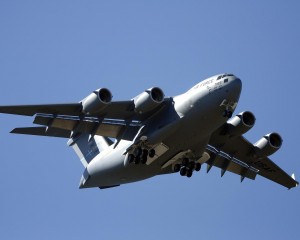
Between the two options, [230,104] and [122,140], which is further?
[122,140]

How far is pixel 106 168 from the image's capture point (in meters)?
29.8

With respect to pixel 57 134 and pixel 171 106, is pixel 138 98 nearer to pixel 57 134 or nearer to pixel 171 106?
pixel 171 106

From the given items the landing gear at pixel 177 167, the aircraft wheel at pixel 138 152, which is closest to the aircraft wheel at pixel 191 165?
the landing gear at pixel 177 167

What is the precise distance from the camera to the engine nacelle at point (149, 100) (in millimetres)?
26281

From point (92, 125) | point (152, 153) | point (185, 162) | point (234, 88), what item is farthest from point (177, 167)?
point (234, 88)

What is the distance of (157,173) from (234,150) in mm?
3640

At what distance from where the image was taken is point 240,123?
93.5ft

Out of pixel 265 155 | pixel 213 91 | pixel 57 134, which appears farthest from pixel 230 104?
pixel 57 134

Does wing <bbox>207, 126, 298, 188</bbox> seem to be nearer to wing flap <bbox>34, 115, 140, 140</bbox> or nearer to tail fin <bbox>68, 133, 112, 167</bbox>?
wing flap <bbox>34, 115, 140, 140</bbox>

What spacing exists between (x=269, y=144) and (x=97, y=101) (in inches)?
317

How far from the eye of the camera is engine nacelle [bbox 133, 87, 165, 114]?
26281 millimetres

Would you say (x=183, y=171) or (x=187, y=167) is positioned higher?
(x=187, y=167)

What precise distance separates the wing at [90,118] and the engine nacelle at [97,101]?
1.85 feet

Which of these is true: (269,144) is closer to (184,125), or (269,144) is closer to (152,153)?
(184,125)
